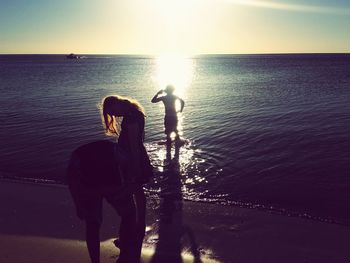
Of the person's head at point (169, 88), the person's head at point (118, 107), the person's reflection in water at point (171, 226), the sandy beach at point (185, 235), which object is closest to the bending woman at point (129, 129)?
the person's head at point (118, 107)

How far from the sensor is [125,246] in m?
5.16

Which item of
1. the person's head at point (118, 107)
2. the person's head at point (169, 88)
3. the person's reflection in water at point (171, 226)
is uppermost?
the person's head at point (118, 107)

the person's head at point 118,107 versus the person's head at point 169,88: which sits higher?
the person's head at point 118,107

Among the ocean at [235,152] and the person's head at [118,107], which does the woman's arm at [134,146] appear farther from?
the ocean at [235,152]

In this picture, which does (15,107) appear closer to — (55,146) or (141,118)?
(55,146)

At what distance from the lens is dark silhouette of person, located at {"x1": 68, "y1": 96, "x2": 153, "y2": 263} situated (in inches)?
163

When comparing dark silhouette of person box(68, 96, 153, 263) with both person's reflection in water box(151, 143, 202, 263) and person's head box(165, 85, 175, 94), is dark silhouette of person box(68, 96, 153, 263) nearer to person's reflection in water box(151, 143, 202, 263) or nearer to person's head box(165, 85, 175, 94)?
person's reflection in water box(151, 143, 202, 263)

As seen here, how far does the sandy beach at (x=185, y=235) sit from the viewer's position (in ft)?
17.5

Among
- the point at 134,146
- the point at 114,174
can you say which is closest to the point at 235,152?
the point at 134,146

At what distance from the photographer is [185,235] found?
5996 millimetres

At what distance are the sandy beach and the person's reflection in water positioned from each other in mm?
15

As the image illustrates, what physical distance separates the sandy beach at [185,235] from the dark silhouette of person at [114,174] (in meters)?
0.76

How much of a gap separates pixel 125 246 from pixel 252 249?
6.15 feet

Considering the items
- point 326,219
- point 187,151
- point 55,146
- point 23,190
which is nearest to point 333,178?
point 326,219
